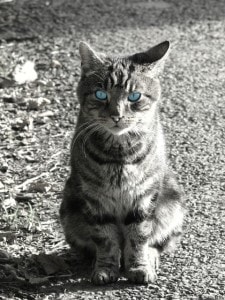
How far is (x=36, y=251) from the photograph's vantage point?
484cm

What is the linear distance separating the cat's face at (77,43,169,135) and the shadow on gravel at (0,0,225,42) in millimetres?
3451

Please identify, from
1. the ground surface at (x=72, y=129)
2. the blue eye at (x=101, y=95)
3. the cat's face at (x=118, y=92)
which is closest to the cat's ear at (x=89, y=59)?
the cat's face at (x=118, y=92)

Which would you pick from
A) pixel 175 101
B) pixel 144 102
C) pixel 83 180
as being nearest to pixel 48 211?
pixel 83 180

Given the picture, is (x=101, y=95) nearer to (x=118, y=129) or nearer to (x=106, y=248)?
(x=118, y=129)

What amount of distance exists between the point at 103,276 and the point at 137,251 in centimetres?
25

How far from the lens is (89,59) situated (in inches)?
180

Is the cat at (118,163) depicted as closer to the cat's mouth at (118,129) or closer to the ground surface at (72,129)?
the cat's mouth at (118,129)

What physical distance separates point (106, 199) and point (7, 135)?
198 cm

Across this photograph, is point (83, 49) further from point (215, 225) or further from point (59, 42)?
point (59, 42)

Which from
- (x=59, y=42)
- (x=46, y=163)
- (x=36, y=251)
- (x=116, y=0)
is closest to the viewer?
(x=36, y=251)

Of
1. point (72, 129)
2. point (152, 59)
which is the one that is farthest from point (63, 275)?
point (72, 129)

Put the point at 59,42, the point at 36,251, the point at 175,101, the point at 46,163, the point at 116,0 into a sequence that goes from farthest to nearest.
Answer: the point at 116,0 < the point at 59,42 < the point at 175,101 < the point at 46,163 < the point at 36,251

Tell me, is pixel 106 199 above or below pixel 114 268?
above

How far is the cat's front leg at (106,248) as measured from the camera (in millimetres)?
4488
